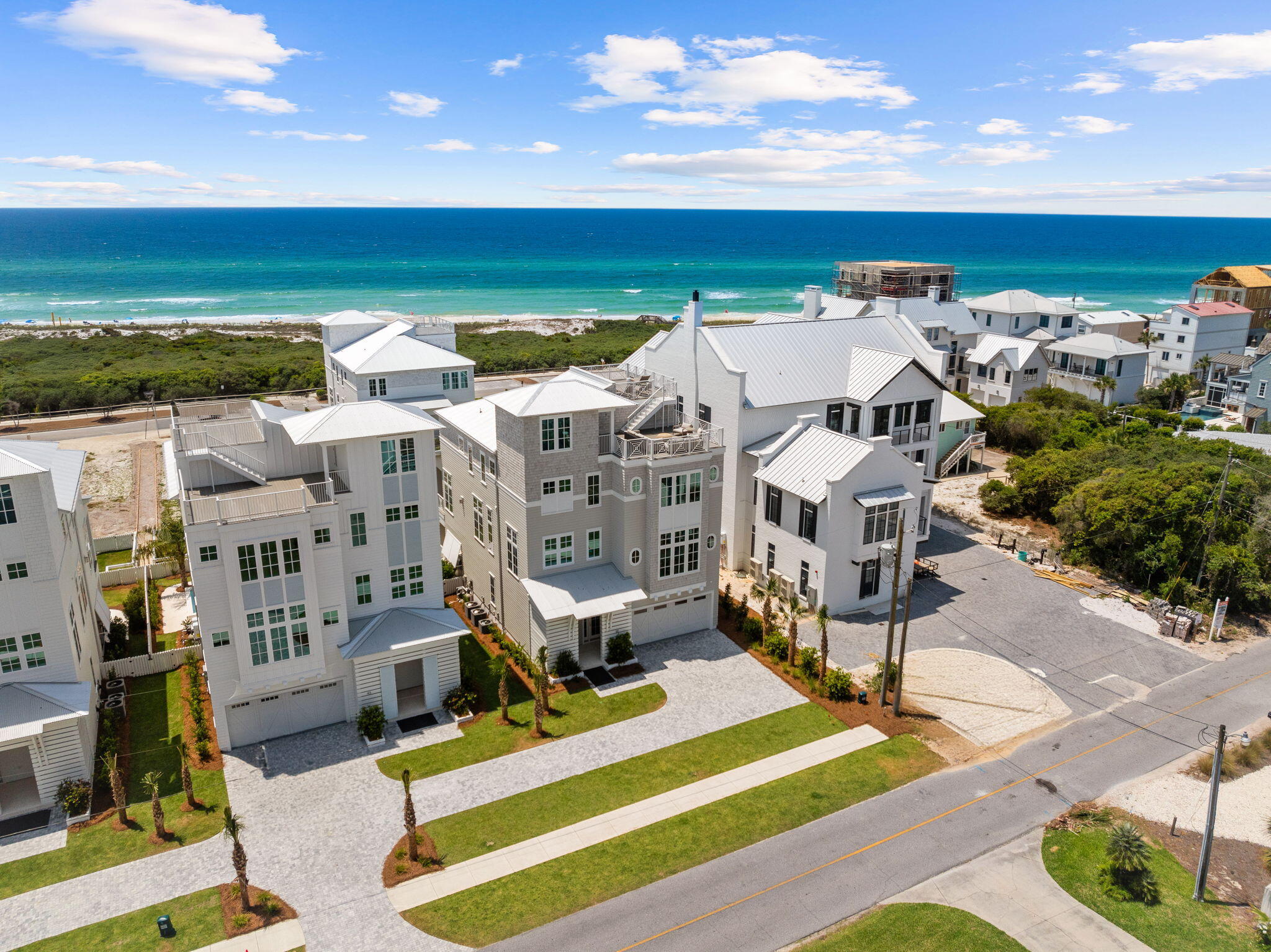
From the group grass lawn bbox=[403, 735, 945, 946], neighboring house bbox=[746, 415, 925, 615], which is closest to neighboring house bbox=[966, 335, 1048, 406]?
neighboring house bbox=[746, 415, 925, 615]

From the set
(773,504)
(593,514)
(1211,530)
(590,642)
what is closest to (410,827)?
(590,642)

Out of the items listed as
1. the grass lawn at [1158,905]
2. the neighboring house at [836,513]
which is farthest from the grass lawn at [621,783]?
the neighboring house at [836,513]

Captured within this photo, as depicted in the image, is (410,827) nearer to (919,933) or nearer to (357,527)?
(357,527)

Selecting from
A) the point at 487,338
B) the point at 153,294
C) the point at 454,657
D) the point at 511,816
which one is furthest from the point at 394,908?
the point at 153,294

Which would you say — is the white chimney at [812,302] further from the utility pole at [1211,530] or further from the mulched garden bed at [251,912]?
the mulched garden bed at [251,912]

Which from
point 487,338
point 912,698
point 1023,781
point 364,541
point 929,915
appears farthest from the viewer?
point 487,338

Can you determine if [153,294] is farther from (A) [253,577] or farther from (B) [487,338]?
(A) [253,577]
